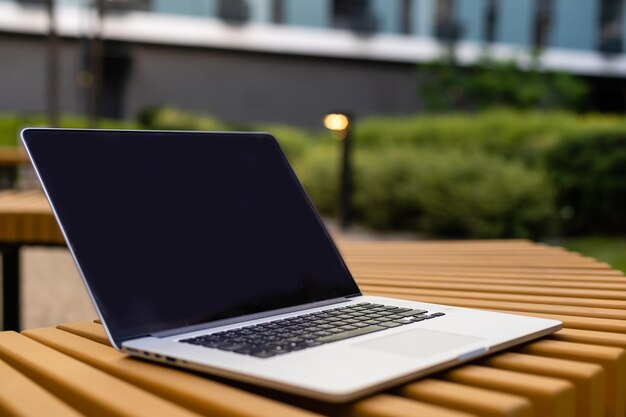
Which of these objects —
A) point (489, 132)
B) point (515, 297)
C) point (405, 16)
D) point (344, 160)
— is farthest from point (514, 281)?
point (405, 16)

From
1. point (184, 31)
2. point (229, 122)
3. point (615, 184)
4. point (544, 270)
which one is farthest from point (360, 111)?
point (544, 270)

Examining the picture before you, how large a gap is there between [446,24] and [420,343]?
27104mm

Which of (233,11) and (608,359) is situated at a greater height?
(233,11)

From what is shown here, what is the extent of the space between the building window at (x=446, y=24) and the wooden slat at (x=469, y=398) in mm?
27068

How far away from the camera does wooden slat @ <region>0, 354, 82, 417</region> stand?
97 cm

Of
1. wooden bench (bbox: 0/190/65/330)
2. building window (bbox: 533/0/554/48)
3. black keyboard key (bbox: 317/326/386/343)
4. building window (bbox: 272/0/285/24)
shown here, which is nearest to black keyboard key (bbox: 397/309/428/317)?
black keyboard key (bbox: 317/326/386/343)

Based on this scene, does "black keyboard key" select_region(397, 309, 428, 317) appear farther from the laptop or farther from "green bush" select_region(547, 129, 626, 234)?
"green bush" select_region(547, 129, 626, 234)

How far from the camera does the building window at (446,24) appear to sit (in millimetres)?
27031

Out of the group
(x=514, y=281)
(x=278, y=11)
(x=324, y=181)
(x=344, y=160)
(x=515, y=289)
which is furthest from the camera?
(x=278, y=11)

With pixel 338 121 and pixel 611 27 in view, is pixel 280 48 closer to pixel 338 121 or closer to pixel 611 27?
pixel 611 27

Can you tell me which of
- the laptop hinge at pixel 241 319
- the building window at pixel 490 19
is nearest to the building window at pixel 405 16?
the building window at pixel 490 19

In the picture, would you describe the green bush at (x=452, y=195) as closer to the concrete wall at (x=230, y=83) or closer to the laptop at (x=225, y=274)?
the laptop at (x=225, y=274)

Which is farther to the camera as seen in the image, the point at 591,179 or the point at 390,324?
the point at 591,179

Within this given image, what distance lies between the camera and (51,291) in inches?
259
